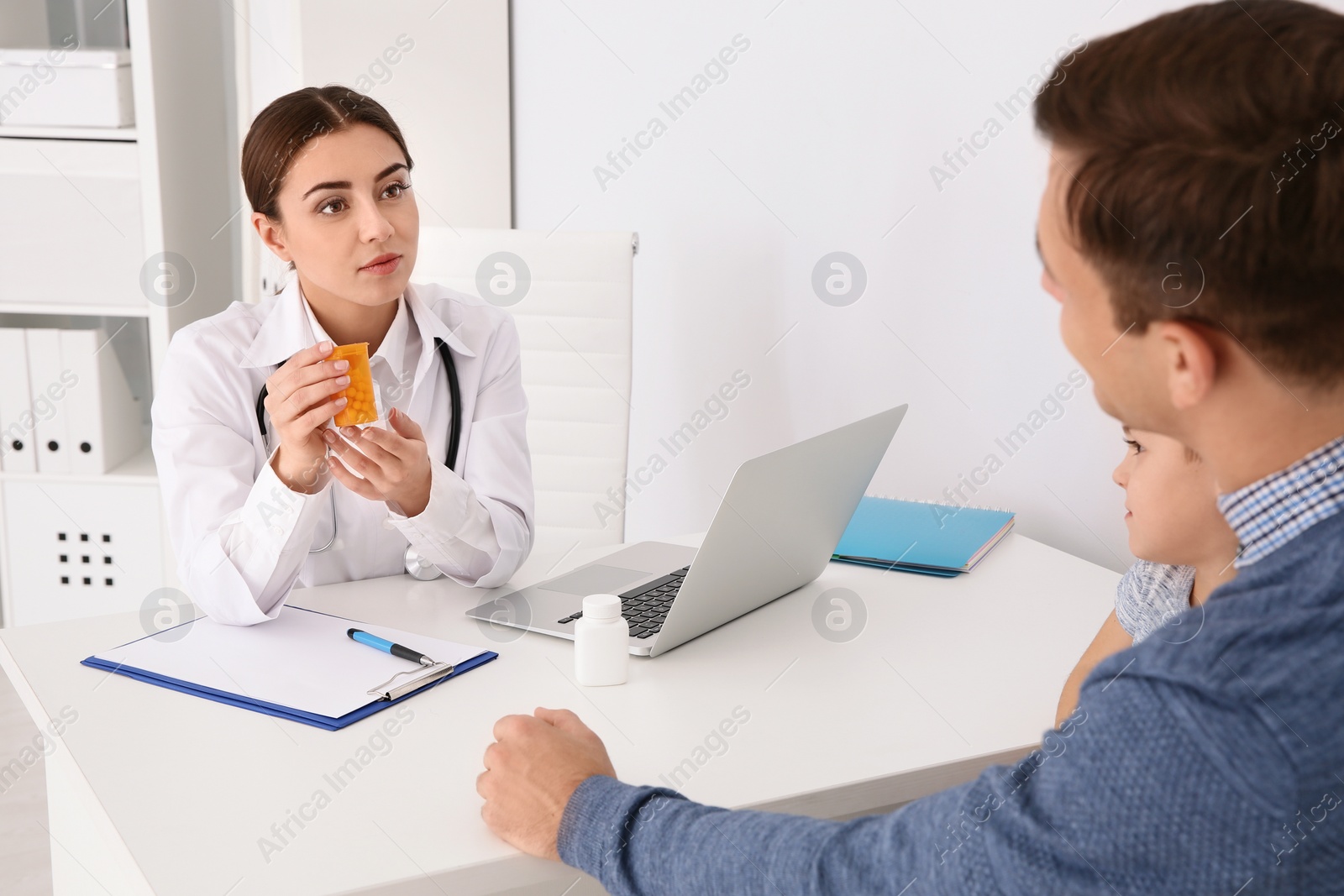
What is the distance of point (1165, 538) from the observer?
3.40 feet

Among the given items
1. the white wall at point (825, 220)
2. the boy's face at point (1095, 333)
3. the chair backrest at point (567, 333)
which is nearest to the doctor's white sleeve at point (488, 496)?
the chair backrest at point (567, 333)

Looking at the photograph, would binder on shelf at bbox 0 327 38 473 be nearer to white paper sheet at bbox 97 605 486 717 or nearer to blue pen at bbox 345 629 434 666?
white paper sheet at bbox 97 605 486 717

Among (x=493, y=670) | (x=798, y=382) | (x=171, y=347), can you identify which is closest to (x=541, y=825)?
(x=493, y=670)

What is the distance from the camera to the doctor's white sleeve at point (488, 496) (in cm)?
150

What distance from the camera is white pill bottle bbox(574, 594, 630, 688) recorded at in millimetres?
1188

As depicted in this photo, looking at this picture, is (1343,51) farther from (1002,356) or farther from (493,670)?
(1002,356)

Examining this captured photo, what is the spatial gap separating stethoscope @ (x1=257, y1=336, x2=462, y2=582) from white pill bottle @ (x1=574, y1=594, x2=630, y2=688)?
0.42 m

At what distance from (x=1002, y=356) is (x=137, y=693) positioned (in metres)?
1.39

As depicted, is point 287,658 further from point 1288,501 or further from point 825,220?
point 825,220

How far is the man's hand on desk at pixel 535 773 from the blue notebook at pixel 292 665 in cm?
19

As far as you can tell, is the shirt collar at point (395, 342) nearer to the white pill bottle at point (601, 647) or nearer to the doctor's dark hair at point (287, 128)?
the doctor's dark hair at point (287, 128)

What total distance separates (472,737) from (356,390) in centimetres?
48

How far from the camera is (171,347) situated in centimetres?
155

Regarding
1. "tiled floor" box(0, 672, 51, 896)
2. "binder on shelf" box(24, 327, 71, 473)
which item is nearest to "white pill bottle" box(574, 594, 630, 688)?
"tiled floor" box(0, 672, 51, 896)
